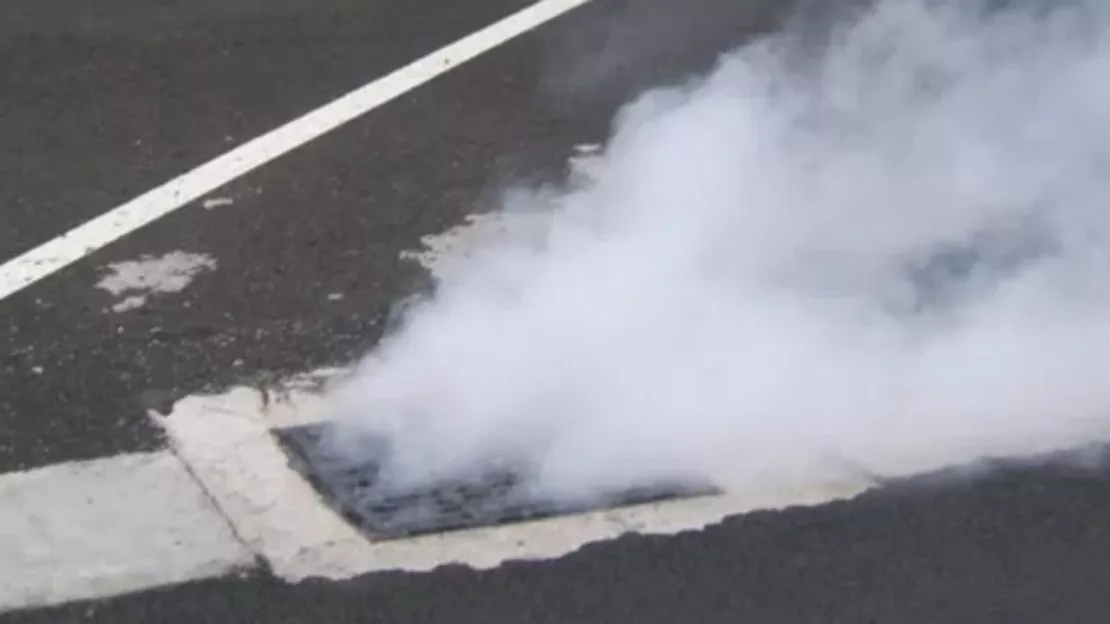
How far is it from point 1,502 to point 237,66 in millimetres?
2970

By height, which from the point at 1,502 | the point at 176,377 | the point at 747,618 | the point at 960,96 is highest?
the point at 960,96

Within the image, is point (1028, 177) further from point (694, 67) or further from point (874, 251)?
point (694, 67)

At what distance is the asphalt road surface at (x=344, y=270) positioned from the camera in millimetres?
3645

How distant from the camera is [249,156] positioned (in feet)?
19.1

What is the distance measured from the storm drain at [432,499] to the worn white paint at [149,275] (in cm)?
98

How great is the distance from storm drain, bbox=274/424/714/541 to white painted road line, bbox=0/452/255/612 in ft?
0.84

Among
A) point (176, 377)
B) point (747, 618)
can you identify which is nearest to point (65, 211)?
point (176, 377)

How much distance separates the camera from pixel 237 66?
6605 mm

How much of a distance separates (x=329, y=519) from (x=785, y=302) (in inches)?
53.9

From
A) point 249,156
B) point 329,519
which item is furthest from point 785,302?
point 249,156

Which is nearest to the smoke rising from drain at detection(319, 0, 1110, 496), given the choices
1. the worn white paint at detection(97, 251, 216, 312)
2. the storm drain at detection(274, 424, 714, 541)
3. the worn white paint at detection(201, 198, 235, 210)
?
the storm drain at detection(274, 424, 714, 541)

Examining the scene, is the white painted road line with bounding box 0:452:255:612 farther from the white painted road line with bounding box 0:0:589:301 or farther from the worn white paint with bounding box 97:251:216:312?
the white painted road line with bounding box 0:0:589:301

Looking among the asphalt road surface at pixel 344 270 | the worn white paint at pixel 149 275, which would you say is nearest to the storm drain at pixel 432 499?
the asphalt road surface at pixel 344 270

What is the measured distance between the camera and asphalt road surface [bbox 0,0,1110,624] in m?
3.64
